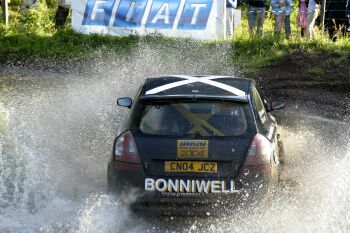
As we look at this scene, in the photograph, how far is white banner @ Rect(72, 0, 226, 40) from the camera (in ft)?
60.2

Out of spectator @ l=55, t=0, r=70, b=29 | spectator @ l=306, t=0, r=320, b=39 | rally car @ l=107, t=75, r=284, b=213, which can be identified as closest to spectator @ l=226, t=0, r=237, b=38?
spectator @ l=306, t=0, r=320, b=39

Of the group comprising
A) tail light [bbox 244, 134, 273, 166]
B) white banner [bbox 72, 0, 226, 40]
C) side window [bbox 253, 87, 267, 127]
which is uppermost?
side window [bbox 253, 87, 267, 127]

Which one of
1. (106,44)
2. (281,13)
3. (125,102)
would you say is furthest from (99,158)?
(281,13)

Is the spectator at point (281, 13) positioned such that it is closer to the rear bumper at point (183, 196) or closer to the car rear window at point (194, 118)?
the car rear window at point (194, 118)

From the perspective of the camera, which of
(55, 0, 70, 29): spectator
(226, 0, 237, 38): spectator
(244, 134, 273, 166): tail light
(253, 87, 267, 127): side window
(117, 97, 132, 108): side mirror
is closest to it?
(244, 134, 273, 166): tail light

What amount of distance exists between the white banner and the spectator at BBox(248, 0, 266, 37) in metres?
0.69

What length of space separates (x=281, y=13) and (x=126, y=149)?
36.8 ft

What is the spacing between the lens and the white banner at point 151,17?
18.3 metres

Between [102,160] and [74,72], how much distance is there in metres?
7.15

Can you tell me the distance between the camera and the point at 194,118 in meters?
7.65

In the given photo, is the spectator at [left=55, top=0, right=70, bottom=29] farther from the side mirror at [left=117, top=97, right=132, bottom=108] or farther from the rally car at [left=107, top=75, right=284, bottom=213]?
the rally car at [left=107, top=75, right=284, bottom=213]

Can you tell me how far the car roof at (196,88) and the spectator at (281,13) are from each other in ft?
31.8

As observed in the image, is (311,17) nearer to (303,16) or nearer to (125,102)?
(303,16)

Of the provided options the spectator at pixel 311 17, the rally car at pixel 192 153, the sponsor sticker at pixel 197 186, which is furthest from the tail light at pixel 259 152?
the spectator at pixel 311 17
